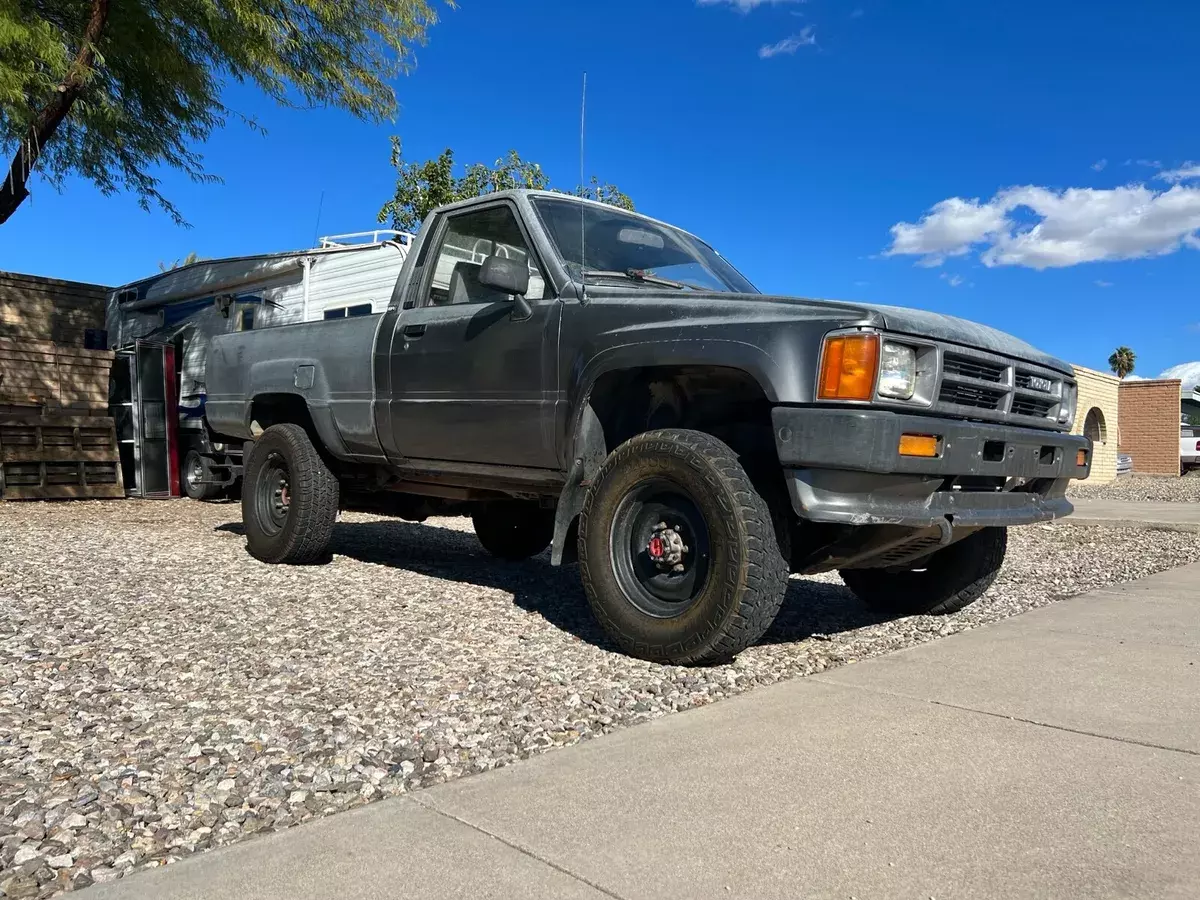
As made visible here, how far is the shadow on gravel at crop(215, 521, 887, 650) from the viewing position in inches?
191

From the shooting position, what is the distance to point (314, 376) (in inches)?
235

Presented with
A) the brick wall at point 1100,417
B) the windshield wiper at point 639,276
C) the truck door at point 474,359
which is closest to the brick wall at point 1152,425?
the brick wall at point 1100,417

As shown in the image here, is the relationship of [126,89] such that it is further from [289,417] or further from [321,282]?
[289,417]

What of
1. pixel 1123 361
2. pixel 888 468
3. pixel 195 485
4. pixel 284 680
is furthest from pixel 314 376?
pixel 1123 361

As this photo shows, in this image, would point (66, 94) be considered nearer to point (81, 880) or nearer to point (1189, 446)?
point (81, 880)

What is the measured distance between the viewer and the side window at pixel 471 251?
16.4ft

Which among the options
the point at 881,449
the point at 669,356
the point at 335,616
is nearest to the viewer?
the point at 881,449

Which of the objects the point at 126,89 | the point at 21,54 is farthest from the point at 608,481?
the point at 126,89

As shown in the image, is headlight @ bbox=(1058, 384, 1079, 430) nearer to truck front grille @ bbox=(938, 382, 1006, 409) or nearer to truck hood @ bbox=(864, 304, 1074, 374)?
truck hood @ bbox=(864, 304, 1074, 374)

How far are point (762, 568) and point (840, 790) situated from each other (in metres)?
1.15

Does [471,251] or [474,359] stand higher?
[471,251]

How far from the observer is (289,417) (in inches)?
256

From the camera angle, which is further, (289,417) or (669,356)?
(289,417)

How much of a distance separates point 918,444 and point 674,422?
125 centimetres
